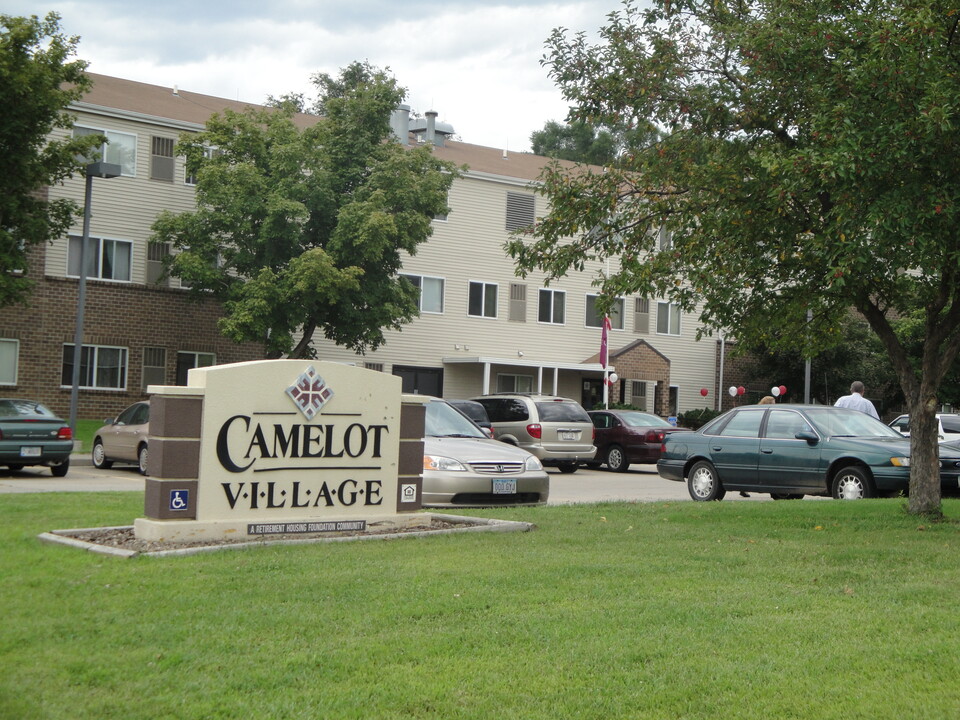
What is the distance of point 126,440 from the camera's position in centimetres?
2189

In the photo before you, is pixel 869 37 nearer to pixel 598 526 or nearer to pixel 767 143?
pixel 767 143

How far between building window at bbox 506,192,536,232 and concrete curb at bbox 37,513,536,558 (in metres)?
29.4

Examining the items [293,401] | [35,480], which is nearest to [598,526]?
[293,401]

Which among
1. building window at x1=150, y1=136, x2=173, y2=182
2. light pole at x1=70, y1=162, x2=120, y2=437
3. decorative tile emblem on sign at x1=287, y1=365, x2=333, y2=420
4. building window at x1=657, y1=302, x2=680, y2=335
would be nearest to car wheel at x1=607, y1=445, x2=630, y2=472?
light pole at x1=70, y1=162, x2=120, y2=437

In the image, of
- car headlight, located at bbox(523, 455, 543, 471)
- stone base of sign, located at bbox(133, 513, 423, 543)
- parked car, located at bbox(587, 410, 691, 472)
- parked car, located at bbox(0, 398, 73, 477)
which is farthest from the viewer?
parked car, located at bbox(587, 410, 691, 472)

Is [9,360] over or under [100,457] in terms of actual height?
over

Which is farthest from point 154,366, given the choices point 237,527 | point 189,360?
point 237,527

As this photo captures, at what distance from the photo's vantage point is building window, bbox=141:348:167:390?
3350 centimetres

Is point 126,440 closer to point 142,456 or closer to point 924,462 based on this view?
point 142,456

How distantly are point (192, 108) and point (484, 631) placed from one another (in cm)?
3269

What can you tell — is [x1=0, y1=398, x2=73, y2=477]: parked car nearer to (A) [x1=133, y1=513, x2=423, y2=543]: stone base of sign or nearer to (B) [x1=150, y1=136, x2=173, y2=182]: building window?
(A) [x1=133, y1=513, x2=423, y2=543]: stone base of sign

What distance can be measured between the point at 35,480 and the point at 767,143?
1382cm

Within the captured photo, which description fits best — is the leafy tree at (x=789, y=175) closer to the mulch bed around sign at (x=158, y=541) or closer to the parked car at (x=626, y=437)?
the mulch bed around sign at (x=158, y=541)

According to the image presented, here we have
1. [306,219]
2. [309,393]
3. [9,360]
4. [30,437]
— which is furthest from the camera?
[9,360]
